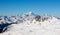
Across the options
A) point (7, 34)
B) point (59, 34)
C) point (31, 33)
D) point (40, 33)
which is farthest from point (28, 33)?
point (59, 34)

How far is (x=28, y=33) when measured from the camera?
3350cm

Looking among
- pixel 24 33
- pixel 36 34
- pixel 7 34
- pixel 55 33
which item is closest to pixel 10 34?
pixel 7 34

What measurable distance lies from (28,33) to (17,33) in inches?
107

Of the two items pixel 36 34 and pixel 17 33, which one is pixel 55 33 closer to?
pixel 36 34

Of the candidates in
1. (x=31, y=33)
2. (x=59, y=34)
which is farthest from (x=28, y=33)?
(x=59, y=34)

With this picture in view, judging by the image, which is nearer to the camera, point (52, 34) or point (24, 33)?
point (52, 34)

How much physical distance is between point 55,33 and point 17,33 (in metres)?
9.23

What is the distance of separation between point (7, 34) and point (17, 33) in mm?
2445

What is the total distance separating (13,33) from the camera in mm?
33188

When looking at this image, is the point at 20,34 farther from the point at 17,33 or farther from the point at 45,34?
the point at 45,34

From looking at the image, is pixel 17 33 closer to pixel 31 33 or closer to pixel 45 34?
pixel 31 33

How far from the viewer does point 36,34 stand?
108ft

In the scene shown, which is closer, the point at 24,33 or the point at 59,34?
the point at 59,34

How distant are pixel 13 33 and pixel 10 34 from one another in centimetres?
79
